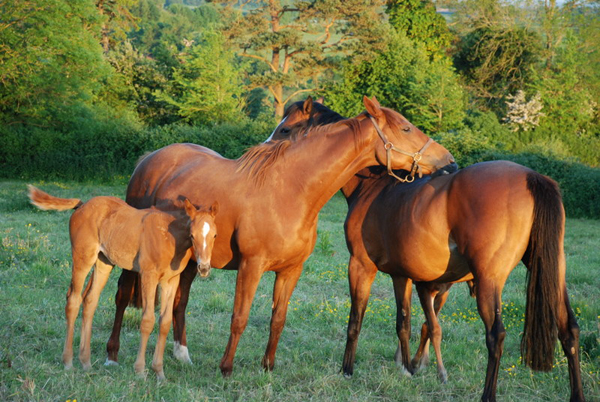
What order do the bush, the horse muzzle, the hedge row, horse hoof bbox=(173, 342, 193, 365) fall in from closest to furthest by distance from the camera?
the horse muzzle
horse hoof bbox=(173, 342, 193, 365)
the hedge row
the bush

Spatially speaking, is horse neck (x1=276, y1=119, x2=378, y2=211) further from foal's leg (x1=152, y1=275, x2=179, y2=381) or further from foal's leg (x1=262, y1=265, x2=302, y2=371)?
foal's leg (x1=152, y1=275, x2=179, y2=381)

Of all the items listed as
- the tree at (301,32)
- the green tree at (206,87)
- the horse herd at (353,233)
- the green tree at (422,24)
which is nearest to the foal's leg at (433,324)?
the horse herd at (353,233)

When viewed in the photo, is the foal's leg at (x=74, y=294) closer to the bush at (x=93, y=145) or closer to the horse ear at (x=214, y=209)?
the horse ear at (x=214, y=209)

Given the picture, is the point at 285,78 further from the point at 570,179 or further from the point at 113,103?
the point at 570,179

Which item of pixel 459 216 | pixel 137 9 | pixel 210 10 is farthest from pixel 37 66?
pixel 210 10

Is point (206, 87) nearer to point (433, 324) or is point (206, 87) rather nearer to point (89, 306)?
point (89, 306)

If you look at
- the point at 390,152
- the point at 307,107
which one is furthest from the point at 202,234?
the point at 307,107

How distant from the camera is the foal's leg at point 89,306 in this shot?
4.77m

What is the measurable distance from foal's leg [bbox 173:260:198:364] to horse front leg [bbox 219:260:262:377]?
0.61m

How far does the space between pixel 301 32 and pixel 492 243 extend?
27782 millimetres

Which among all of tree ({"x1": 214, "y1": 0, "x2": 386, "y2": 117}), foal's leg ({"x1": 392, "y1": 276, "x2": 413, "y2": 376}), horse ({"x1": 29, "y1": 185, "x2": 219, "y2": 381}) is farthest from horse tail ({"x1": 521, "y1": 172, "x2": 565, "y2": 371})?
tree ({"x1": 214, "y1": 0, "x2": 386, "y2": 117})

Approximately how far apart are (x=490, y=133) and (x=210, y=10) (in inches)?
2750

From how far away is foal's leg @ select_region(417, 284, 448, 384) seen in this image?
202 inches

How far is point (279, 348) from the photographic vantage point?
19.1 ft
